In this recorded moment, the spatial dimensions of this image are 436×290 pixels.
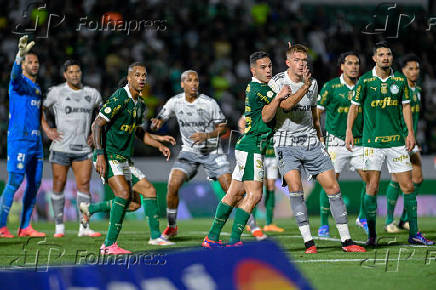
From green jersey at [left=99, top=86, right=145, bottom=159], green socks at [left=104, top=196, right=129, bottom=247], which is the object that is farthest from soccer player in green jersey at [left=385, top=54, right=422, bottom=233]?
green socks at [left=104, top=196, right=129, bottom=247]

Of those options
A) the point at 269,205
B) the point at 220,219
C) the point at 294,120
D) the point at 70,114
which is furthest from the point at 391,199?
→ the point at 70,114

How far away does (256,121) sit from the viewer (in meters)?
8.58

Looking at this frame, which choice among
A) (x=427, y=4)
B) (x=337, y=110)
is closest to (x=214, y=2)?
(x=427, y=4)

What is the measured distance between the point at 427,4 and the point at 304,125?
1537cm

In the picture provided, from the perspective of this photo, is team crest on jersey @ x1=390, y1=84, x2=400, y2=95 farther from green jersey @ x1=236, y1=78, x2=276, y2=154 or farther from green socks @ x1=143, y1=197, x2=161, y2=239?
green socks @ x1=143, y1=197, x2=161, y2=239

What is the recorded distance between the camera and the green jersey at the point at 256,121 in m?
8.46

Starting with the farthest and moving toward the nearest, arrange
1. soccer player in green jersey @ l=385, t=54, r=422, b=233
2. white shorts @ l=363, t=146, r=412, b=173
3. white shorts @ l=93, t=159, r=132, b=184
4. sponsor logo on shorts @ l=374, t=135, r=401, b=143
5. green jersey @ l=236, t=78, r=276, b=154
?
soccer player in green jersey @ l=385, t=54, r=422, b=233
sponsor logo on shorts @ l=374, t=135, r=401, b=143
white shorts @ l=363, t=146, r=412, b=173
white shorts @ l=93, t=159, r=132, b=184
green jersey @ l=236, t=78, r=276, b=154

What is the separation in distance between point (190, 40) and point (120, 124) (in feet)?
34.6

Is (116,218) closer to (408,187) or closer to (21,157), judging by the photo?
(21,157)

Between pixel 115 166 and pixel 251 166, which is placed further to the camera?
pixel 115 166

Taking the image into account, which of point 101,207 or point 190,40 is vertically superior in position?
point 190,40

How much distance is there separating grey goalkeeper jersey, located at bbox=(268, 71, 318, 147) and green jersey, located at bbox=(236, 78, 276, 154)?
0.12 m

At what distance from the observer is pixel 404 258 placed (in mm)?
7840

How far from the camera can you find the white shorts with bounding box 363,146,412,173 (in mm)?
9188
